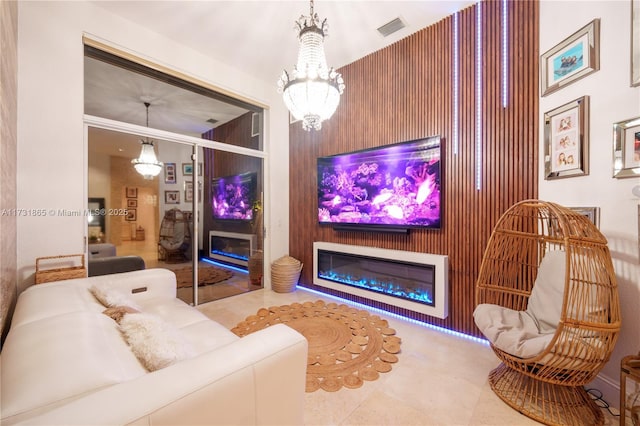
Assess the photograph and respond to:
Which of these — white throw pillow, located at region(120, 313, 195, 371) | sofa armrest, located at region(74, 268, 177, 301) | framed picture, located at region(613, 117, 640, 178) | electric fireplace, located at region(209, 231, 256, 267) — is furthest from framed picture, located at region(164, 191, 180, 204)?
framed picture, located at region(613, 117, 640, 178)

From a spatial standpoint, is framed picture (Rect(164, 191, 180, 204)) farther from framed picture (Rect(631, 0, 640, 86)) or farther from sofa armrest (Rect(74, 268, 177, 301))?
framed picture (Rect(631, 0, 640, 86))

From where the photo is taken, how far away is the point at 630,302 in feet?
5.57

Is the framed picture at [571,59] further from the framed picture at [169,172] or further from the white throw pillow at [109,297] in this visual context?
the framed picture at [169,172]

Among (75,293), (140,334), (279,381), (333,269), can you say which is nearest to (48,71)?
(75,293)

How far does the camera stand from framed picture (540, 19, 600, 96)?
6.15ft

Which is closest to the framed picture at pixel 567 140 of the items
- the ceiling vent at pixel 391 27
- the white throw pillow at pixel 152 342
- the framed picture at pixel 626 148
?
the framed picture at pixel 626 148

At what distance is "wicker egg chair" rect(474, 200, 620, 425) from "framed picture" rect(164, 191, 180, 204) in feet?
11.8

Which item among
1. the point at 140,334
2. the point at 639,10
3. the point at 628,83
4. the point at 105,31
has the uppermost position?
the point at 105,31

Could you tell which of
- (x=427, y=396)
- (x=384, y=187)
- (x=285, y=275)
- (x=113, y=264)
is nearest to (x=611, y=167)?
(x=384, y=187)

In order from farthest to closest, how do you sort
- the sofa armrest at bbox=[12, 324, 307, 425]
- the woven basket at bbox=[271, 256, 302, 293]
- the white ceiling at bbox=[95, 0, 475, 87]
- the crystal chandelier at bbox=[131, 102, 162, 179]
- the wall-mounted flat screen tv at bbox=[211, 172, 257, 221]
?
the woven basket at bbox=[271, 256, 302, 293] → the wall-mounted flat screen tv at bbox=[211, 172, 257, 221] → the crystal chandelier at bbox=[131, 102, 162, 179] → the white ceiling at bbox=[95, 0, 475, 87] → the sofa armrest at bbox=[12, 324, 307, 425]

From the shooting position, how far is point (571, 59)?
203cm

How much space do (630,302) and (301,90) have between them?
9.05 ft

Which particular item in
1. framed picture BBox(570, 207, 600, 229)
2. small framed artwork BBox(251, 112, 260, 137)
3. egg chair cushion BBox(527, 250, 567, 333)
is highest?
small framed artwork BBox(251, 112, 260, 137)

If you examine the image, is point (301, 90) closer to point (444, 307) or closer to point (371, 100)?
point (371, 100)
